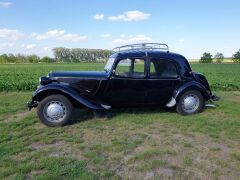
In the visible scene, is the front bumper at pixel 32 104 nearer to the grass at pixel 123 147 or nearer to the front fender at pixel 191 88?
the grass at pixel 123 147

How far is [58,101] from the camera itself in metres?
6.58

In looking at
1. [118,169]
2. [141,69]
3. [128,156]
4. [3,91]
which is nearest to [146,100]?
[141,69]

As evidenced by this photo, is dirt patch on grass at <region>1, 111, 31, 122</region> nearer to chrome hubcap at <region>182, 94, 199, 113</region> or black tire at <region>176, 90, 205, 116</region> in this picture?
black tire at <region>176, 90, 205, 116</region>

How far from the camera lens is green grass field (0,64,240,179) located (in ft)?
13.1

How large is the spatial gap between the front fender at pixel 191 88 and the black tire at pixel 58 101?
2902mm

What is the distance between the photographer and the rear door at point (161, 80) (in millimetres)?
7328

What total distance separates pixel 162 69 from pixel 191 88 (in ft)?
3.22

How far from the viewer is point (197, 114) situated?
25.2ft

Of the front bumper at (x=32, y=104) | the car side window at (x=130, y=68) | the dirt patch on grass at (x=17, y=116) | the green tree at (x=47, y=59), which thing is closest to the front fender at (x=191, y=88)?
the car side window at (x=130, y=68)

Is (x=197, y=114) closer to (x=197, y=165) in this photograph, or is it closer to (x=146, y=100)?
(x=146, y=100)

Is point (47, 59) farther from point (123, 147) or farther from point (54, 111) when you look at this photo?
point (123, 147)

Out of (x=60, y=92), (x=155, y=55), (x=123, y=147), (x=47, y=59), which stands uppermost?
(x=47, y=59)

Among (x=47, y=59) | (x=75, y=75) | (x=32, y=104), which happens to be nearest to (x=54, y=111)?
(x=32, y=104)

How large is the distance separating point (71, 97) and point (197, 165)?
358 cm
